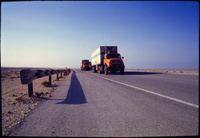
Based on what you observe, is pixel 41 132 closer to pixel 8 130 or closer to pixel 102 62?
pixel 8 130

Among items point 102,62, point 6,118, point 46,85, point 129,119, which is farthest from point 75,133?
point 102,62

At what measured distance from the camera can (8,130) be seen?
2.55 meters

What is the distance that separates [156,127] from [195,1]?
8.56ft

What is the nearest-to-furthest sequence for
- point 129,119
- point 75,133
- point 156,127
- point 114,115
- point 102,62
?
point 75,133 < point 156,127 < point 129,119 < point 114,115 < point 102,62

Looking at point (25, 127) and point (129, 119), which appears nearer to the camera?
point (25, 127)

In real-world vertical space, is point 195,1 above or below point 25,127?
above

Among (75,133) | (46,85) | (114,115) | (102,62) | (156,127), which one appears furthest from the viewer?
(102,62)

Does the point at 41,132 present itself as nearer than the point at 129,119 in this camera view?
Yes

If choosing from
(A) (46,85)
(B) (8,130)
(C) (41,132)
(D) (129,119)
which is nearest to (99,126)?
(D) (129,119)

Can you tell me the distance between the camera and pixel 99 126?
273 centimetres

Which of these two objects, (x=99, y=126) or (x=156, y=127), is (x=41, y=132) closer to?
(x=99, y=126)

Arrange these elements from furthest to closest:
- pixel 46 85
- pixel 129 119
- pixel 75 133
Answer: pixel 46 85 → pixel 129 119 → pixel 75 133

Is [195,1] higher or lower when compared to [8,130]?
higher

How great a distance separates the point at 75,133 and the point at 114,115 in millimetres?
1179
